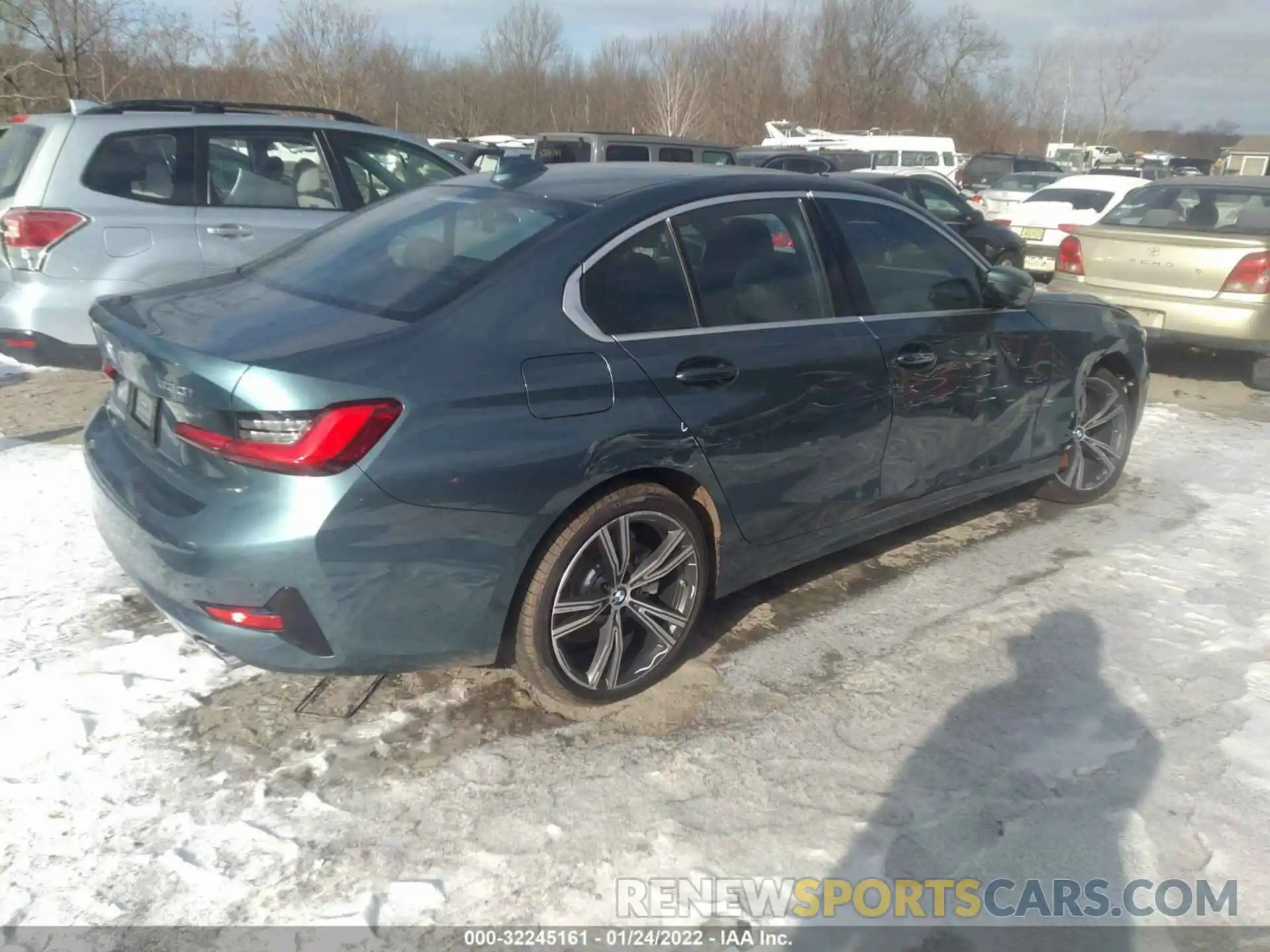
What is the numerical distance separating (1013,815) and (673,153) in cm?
1104

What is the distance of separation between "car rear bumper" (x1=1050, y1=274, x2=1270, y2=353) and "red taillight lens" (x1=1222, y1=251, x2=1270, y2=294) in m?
0.09

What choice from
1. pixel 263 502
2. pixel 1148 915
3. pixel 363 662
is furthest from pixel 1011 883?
pixel 263 502

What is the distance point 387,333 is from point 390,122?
3644 cm

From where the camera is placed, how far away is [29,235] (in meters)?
5.43

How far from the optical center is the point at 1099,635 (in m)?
3.96

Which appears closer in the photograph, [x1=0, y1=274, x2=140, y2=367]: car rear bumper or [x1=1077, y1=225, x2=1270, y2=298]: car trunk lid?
[x1=0, y1=274, x2=140, y2=367]: car rear bumper

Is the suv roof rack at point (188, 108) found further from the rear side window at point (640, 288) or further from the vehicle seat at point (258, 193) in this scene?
the rear side window at point (640, 288)

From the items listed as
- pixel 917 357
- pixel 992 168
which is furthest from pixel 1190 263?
pixel 992 168

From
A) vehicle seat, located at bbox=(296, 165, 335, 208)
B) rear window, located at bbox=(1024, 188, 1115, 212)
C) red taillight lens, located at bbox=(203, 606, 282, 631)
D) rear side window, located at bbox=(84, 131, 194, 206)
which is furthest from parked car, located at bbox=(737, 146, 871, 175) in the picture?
red taillight lens, located at bbox=(203, 606, 282, 631)

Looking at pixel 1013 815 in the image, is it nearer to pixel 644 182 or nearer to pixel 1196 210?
pixel 644 182

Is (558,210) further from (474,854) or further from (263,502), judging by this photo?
(474,854)

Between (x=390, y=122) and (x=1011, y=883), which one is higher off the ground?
(x=390, y=122)

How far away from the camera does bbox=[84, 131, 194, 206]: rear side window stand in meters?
5.72

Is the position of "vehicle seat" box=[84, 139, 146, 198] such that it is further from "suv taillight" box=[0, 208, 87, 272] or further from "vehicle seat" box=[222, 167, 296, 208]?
"vehicle seat" box=[222, 167, 296, 208]
